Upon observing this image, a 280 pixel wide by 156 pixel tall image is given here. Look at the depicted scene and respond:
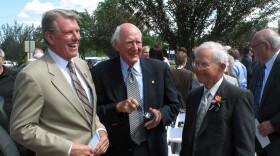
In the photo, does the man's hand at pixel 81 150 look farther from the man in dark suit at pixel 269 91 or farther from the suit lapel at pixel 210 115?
the man in dark suit at pixel 269 91

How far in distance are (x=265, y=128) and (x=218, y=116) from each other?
1.24 meters

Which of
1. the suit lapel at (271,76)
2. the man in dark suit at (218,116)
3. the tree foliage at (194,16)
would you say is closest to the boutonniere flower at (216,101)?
the man in dark suit at (218,116)

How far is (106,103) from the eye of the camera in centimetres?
350

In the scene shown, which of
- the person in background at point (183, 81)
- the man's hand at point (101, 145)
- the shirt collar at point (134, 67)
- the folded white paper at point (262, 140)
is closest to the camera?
the man's hand at point (101, 145)

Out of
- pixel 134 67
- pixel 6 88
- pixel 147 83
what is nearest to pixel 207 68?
pixel 147 83

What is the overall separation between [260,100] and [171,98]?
1255mm

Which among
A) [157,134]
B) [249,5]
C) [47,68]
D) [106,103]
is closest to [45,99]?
[47,68]

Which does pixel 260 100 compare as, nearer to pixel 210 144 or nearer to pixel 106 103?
pixel 210 144

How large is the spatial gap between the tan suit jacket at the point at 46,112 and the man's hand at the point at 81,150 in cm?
4

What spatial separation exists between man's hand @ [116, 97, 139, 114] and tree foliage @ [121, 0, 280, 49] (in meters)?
11.7

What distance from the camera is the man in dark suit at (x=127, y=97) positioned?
134 inches

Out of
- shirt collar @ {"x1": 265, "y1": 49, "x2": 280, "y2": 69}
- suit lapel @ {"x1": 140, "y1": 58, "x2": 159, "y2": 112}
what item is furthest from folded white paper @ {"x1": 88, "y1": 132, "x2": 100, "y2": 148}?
shirt collar @ {"x1": 265, "y1": 49, "x2": 280, "y2": 69}

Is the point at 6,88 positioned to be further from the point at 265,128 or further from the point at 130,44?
the point at 265,128

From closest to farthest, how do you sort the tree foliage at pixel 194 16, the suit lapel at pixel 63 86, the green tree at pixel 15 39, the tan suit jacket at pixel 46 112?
the tan suit jacket at pixel 46 112 < the suit lapel at pixel 63 86 < the tree foliage at pixel 194 16 < the green tree at pixel 15 39
